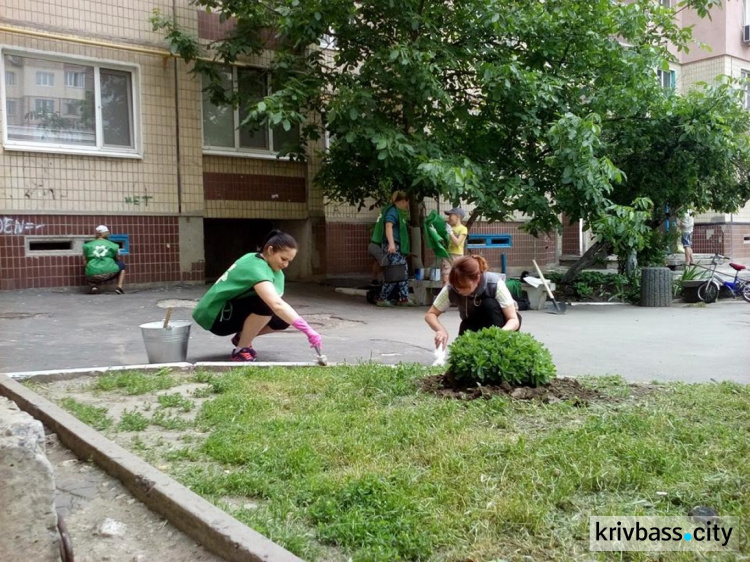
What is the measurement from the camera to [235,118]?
1436cm

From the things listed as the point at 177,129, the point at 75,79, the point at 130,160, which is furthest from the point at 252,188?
the point at 75,79

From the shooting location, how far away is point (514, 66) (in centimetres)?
1124

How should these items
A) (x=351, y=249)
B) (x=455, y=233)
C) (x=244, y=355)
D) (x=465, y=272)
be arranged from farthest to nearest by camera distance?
(x=351, y=249) → (x=455, y=233) → (x=244, y=355) → (x=465, y=272)

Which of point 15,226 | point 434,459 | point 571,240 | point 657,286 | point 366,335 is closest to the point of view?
point 434,459

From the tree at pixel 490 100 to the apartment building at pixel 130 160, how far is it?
82 cm

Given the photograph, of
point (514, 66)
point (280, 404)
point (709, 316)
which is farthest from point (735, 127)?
point (280, 404)

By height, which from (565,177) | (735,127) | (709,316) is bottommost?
(709,316)

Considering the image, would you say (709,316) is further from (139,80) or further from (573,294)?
(139,80)

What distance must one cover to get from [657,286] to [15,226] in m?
11.3

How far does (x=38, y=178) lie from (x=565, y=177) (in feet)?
28.5

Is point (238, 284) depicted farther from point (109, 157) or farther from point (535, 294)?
point (109, 157)

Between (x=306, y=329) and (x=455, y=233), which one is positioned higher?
Answer: (x=455, y=233)

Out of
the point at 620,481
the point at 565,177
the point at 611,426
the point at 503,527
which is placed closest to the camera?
the point at 503,527

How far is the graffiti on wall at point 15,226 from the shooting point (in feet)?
37.9
